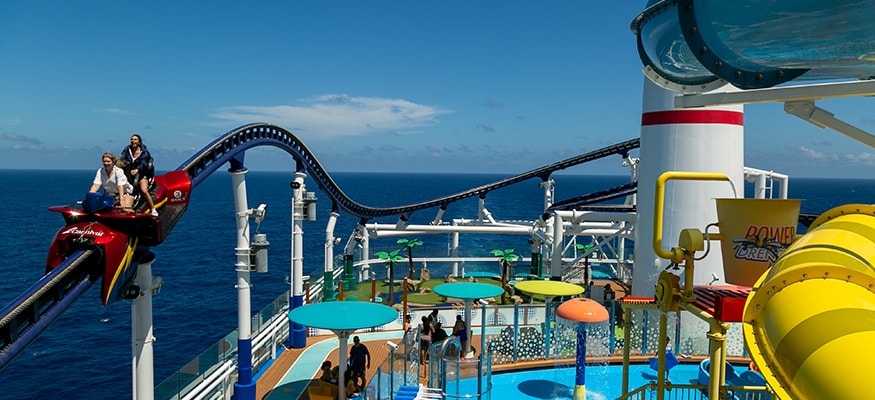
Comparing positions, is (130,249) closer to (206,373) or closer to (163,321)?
(206,373)

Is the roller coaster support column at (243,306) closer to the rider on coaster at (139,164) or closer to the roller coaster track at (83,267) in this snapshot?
the roller coaster track at (83,267)

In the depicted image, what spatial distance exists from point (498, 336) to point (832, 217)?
11972mm

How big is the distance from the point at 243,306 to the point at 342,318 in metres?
2.56

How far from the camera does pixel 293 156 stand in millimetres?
17938

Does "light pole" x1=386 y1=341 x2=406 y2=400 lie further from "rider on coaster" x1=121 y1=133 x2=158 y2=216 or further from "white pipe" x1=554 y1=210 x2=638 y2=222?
"white pipe" x1=554 y1=210 x2=638 y2=222

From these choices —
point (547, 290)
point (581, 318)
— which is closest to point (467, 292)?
point (547, 290)

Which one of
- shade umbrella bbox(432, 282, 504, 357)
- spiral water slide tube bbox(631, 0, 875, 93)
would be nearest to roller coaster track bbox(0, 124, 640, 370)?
shade umbrella bbox(432, 282, 504, 357)

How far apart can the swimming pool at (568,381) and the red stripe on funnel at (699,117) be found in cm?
641

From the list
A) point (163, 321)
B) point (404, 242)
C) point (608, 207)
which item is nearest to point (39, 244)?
point (163, 321)

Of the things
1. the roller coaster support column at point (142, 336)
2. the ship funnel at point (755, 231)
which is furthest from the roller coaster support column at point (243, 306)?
the ship funnel at point (755, 231)

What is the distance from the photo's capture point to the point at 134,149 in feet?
28.0

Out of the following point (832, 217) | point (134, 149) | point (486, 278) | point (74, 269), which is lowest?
point (486, 278)

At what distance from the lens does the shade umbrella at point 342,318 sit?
1102 cm

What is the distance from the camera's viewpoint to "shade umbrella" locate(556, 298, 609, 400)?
1210 cm
